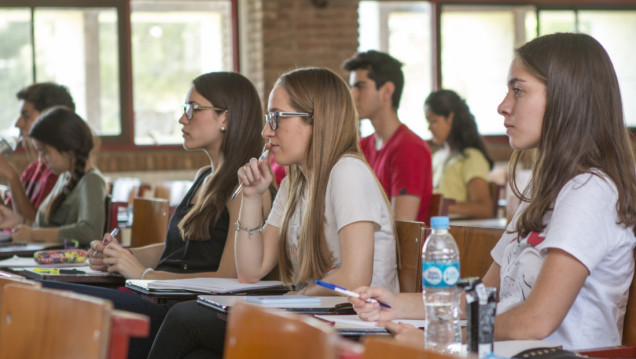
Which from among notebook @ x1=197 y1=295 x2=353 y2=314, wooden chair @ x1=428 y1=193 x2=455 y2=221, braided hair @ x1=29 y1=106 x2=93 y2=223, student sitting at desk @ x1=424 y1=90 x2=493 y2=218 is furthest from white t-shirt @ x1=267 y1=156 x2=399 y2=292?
student sitting at desk @ x1=424 y1=90 x2=493 y2=218

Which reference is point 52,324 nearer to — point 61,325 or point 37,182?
point 61,325

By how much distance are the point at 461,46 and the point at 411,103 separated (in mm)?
693

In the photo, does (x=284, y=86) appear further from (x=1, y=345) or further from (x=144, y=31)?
(x=144, y=31)

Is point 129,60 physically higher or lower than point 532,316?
higher

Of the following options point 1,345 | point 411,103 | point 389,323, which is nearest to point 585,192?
point 389,323

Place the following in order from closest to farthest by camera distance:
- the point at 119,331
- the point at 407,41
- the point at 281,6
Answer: the point at 119,331
the point at 281,6
the point at 407,41

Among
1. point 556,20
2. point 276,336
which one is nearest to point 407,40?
point 556,20

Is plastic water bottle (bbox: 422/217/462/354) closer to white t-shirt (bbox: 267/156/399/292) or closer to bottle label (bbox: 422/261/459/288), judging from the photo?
bottle label (bbox: 422/261/459/288)

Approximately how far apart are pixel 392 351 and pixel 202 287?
4.67 ft

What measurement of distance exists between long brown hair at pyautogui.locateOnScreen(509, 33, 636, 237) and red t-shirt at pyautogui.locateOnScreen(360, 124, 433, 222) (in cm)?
209

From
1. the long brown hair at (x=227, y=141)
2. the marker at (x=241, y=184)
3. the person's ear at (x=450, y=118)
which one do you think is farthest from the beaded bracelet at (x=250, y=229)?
the person's ear at (x=450, y=118)

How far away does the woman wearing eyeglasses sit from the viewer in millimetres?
2979

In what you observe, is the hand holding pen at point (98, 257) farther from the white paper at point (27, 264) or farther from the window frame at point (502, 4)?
the window frame at point (502, 4)

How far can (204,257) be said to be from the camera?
3080 mm
